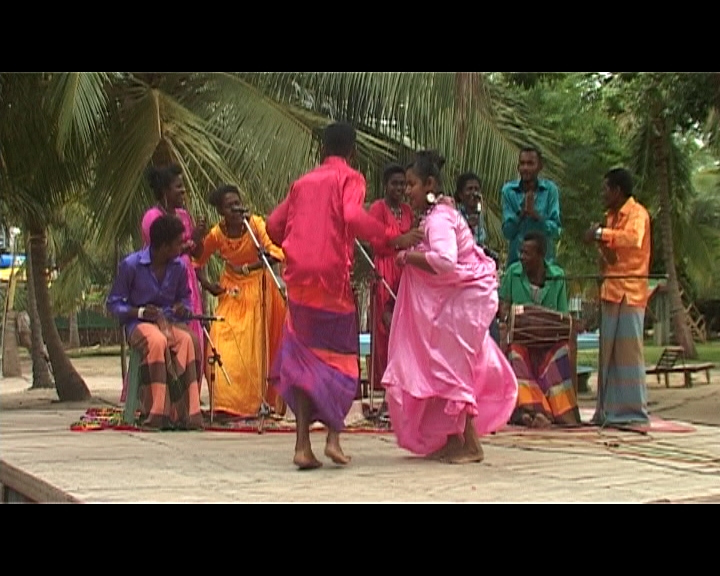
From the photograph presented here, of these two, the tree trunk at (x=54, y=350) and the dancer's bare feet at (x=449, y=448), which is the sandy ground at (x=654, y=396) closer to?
the tree trunk at (x=54, y=350)

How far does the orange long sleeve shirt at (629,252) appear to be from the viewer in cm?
814

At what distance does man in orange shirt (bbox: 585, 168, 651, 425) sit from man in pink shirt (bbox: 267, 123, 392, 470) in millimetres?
2619

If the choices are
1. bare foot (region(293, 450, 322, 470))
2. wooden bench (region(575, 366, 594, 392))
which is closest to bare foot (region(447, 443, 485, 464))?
bare foot (region(293, 450, 322, 470))

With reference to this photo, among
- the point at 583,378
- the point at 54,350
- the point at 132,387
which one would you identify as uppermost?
the point at 54,350

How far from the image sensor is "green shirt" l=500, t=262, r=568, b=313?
327 inches

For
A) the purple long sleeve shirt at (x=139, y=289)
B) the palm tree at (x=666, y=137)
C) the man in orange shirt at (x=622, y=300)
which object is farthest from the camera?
the palm tree at (x=666, y=137)

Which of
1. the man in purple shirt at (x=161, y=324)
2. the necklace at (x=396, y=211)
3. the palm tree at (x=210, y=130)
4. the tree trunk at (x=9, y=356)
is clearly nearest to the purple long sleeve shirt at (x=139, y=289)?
the man in purple shirt at (x=161, y=324)

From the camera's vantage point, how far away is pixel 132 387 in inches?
319

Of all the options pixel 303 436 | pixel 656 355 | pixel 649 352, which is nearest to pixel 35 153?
pixel 303 436

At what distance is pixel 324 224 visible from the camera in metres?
6.06

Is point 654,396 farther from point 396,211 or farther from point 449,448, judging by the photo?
point 449,448

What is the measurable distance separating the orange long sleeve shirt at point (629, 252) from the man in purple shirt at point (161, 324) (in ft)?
9.85

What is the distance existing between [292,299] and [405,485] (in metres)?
1.25

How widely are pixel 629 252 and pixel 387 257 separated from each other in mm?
1759
